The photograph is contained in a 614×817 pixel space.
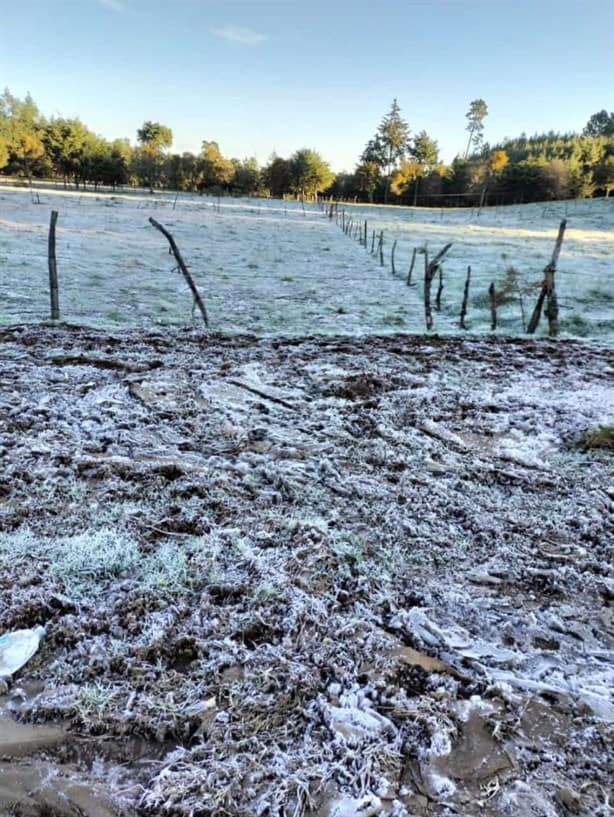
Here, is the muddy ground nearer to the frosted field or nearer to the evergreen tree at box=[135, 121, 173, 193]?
the frosted field

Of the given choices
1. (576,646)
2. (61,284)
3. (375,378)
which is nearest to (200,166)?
(61,284)

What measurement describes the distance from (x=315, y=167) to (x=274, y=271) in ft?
173

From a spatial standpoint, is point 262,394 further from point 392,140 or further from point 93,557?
point 392,140

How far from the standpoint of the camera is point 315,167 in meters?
63.2

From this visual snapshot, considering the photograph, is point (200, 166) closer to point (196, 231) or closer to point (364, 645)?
point (196, 231)

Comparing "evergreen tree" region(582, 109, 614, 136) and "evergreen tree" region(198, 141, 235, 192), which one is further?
"evergreen tree" region(582, 109, 614, 136)

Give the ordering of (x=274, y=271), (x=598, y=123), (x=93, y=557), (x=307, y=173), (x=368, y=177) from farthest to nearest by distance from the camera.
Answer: (x=598, y=123) → (x=368, y=177) → (x=307, y=173) → (x=274, y=271) → (x=93, y=557)

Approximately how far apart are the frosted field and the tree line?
70.4 feet

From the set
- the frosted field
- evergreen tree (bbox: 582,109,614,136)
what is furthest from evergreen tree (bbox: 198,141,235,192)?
evergreen tree (bbox: 582,109,614,136)

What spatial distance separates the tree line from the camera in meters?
53.1

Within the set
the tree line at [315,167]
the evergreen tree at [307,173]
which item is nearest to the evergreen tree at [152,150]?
the tree line at [315,167]

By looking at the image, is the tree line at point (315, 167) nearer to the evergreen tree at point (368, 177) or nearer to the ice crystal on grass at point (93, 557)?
the evergreen tree at point (368, 177)

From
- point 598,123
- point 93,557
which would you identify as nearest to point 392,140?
point 598,123

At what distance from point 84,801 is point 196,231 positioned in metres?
29.5
